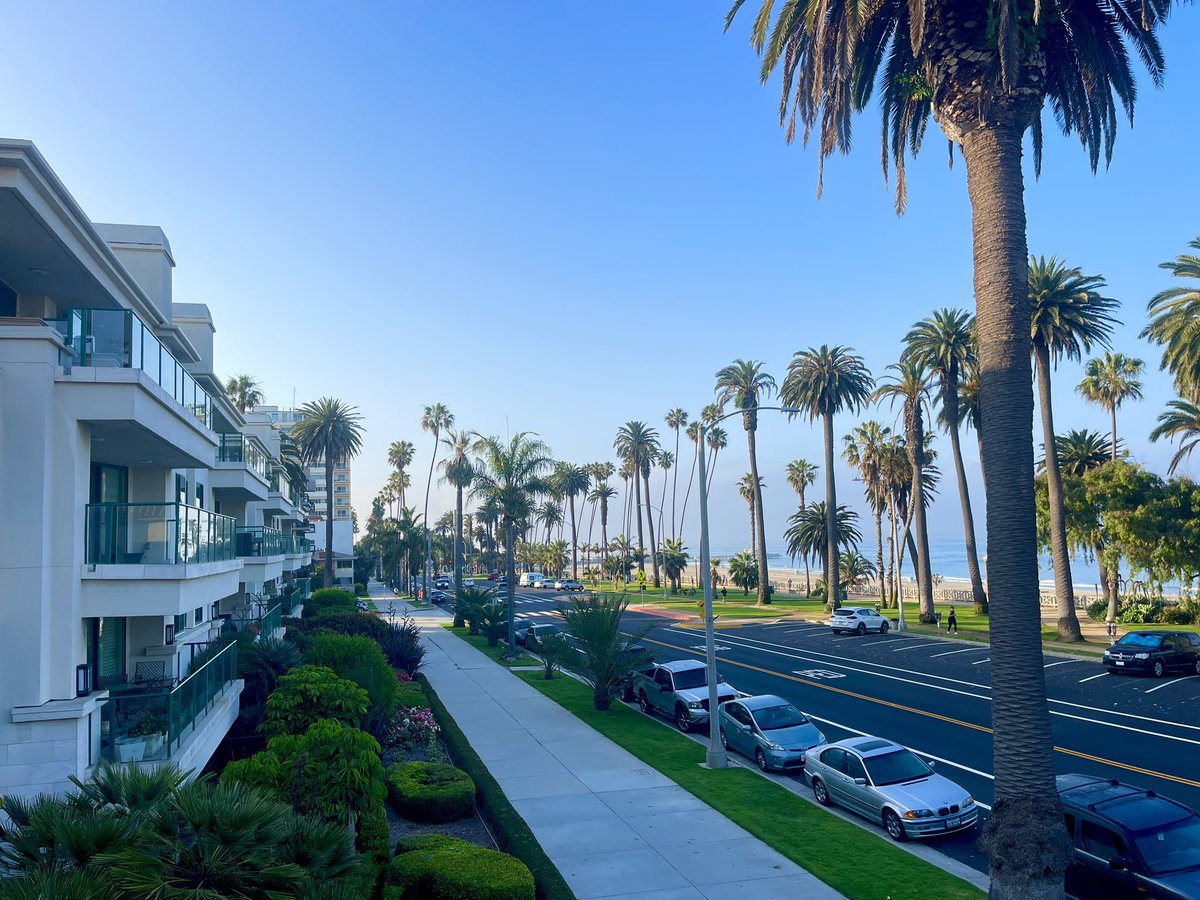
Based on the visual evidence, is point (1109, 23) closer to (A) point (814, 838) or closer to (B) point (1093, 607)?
(A) point (814, 838)

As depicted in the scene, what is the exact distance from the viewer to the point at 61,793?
1064 cm

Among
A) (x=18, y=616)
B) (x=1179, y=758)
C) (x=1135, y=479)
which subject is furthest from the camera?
(x=1135, y=479)

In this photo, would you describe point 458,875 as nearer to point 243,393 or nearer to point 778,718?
point 778,718

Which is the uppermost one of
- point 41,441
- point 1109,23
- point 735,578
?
point 1109,23

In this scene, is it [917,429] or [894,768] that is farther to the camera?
[917,429]

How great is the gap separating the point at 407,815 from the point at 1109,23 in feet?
60.2

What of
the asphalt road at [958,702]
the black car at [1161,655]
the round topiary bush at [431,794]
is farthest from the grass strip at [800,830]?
the black car at [1161,655]

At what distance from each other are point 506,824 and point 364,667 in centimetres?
822

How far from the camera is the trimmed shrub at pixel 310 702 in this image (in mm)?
17203

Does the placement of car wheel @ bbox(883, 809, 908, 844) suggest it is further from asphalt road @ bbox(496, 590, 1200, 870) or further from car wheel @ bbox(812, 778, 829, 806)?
car wheel @ bbox(812, 778, 829, 806)

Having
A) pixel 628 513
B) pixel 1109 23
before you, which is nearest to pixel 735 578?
pixel 628 513

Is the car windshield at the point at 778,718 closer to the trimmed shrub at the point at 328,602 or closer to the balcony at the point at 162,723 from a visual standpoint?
the balcony at the point at 162,723

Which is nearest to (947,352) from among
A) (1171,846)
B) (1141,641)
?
(1141,641)

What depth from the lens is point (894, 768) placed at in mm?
16062
